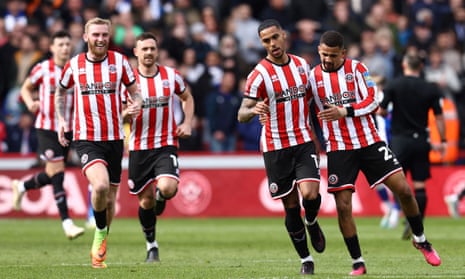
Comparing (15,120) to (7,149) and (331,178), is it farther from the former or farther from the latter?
(331,178)

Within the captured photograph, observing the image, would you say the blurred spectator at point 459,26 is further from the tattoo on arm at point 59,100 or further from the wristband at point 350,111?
the wristband at point 350,111

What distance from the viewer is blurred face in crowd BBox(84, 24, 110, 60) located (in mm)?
12109

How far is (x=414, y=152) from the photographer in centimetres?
1598

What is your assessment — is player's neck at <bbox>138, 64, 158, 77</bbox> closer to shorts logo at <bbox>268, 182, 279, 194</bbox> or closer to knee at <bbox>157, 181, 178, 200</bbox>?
knee at <bbox>157, 181, 178, 200</bbox>

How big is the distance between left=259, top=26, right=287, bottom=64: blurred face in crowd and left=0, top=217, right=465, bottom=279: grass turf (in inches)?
84.7

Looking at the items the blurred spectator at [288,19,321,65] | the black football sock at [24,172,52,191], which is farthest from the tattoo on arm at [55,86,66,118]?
the blurred spectator at [288,19,321,65]

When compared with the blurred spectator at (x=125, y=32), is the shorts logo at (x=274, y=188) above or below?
below

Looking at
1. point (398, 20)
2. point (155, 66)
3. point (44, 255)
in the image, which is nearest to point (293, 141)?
point (155, 66)

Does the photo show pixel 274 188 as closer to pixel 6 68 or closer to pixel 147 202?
pixel 147 202

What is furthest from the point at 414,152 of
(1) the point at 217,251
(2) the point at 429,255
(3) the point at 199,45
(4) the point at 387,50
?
(3) the point at 199,45

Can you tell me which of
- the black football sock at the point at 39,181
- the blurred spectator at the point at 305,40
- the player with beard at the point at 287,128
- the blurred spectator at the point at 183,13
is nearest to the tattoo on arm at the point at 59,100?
the player with beard at the point at 287,128

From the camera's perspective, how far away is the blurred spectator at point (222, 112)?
22.4m

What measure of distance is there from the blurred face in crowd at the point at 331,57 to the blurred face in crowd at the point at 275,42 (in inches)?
19.7

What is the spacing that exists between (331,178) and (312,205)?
0.56 meters
